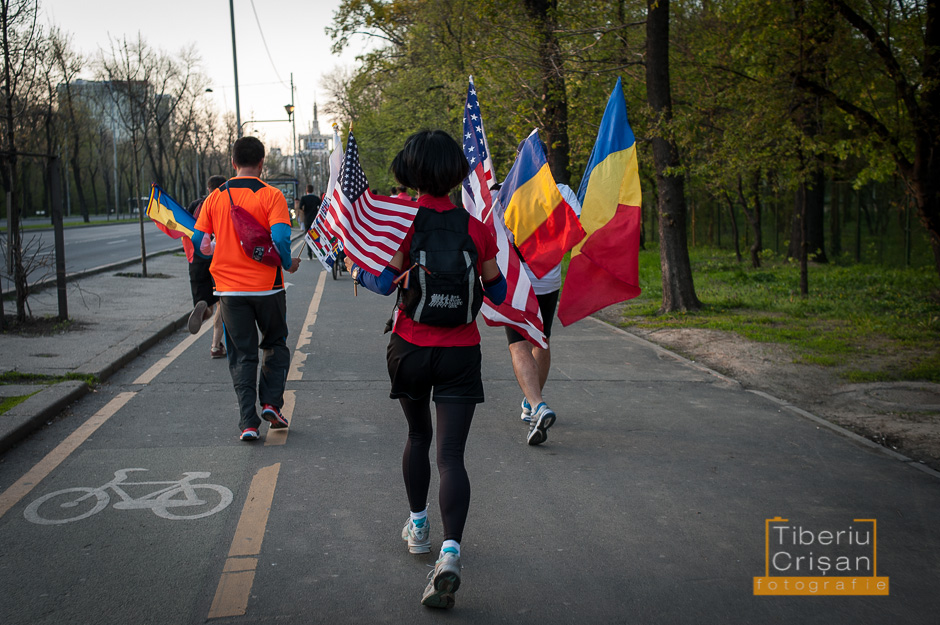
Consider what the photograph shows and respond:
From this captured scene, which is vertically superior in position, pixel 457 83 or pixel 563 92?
pixel 457 83

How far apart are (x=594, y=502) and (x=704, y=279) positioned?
1520cm

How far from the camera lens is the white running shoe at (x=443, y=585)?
3203mm

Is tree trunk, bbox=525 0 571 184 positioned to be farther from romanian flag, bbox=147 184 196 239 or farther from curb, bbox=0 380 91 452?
curb, bbox=0 380 91 452

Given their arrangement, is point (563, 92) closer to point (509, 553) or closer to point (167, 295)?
point (167, 295)

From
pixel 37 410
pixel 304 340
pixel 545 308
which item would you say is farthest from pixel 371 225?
pixel 304 340

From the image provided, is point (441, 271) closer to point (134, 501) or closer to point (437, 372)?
point (437, 372)

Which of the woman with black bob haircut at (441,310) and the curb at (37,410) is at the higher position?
the woman with black bob haircut at (441,310)

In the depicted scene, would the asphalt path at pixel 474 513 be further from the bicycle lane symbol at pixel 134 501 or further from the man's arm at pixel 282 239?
the man's arm at pixel 282 239

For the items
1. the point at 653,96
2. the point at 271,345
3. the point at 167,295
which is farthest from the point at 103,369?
the point at 653,96

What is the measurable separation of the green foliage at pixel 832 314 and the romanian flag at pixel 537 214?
4601 mm

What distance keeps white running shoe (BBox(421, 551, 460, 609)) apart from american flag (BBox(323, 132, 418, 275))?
1204 mm

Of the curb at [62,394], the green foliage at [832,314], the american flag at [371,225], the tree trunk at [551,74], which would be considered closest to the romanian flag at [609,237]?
the american flag at [371,225]

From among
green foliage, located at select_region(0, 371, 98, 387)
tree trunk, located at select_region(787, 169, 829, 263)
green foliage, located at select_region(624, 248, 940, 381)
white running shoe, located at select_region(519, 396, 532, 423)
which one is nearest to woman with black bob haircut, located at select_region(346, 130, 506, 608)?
white running shoe, located at select_region(519, 396, 532, 423)

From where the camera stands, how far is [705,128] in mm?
14070
